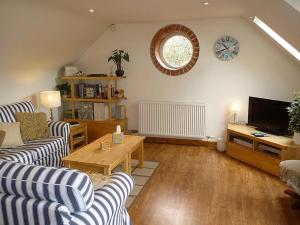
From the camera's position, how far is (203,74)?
443 centimetres

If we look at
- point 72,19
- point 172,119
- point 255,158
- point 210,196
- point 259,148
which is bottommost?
point 210,196

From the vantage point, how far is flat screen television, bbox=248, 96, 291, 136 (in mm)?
3549

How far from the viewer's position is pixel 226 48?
4227 mm

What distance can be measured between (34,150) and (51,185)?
182 centimetres

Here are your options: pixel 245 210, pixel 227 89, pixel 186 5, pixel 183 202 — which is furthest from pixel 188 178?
pixel 186 5

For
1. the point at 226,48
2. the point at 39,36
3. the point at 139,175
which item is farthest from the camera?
the point at 226,48

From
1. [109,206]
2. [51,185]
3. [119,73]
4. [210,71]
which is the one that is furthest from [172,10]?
[51,185]

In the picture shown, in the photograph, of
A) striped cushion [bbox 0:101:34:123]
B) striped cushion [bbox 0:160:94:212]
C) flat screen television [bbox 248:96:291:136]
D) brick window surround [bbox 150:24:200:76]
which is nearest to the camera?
striped cushion [bbox 0:160:94:212]

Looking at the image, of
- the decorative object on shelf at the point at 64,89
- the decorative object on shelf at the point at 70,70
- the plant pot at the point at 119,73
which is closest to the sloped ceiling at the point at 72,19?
the decorative object on shelf at the point at 70,70

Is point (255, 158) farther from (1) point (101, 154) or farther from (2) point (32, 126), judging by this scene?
(2) point (32, 126)

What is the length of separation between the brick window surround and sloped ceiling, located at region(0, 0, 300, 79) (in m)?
0.23

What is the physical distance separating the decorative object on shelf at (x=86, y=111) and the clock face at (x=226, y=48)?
235cm

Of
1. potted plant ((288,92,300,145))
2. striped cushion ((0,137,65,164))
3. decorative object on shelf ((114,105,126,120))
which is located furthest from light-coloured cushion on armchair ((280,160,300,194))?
decorative object on shelf ((114,105,126,120))

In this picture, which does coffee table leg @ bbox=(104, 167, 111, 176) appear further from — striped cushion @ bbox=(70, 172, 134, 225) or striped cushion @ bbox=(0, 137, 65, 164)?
striped cushion @ bbox=(0, 137, 65, 164)
